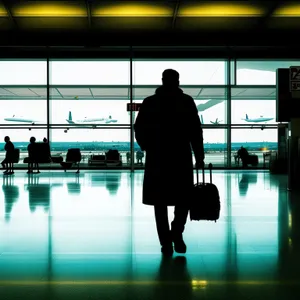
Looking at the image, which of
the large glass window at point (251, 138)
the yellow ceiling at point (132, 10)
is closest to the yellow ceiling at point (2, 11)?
the yellow ceiling at point (132, 10)

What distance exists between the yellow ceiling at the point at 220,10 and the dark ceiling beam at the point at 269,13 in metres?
0.21

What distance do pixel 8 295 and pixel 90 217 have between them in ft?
9.32

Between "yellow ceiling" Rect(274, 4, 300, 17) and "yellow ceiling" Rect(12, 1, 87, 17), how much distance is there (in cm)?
641

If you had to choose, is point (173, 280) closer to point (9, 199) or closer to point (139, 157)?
point (9, 199)

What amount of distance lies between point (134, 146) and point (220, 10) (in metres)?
6.21

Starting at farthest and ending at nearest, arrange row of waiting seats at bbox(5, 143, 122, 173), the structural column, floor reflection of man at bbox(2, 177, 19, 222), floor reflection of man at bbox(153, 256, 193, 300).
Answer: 1. row of waiting seats at bbox(5, 143, 122, 173)
2. the structural column
3. floor reflection of man at bbox(2, 177, 19, 222)
4. floor reflection of man at bbox(153, 256, 193, 300)

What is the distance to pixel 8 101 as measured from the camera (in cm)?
1591

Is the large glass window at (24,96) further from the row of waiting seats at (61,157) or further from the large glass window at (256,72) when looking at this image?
the large glass window at (256,72)

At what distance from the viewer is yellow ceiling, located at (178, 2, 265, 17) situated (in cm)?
1280

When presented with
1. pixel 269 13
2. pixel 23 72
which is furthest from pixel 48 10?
pixel 269 13

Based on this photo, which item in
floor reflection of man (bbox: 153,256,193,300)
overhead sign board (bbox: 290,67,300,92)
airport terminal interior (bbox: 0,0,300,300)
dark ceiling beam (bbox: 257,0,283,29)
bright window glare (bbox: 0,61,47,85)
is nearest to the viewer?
floor reflection of man (bbox: 153,256,193,300)

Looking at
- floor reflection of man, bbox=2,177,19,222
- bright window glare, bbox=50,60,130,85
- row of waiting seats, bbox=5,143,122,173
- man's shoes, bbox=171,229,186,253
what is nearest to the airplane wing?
bright window glare, bbox=50,60,130,85

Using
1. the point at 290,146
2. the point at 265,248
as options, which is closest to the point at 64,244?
the point at 265,248

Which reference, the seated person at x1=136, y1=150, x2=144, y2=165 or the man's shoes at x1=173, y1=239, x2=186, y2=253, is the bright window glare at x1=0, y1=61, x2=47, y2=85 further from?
the man's shoes at x1=173, y1=239, x2=186, y2=253
